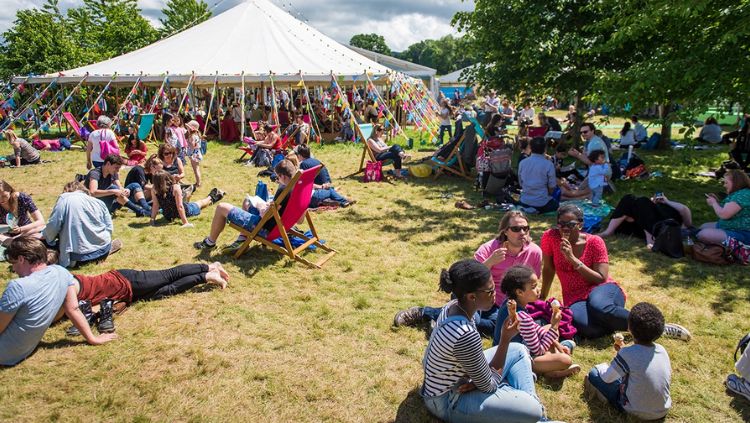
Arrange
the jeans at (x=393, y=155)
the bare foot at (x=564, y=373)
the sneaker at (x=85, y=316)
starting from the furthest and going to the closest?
the jeans at (x=393, y=155) → the sneaker at (x=85, y=316) → the bare foot at (x=564, y=373)

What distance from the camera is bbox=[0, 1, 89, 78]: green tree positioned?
24.9m

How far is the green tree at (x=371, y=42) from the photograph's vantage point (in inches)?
4877

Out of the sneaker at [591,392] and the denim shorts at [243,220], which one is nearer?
the sneaker at [591,392]

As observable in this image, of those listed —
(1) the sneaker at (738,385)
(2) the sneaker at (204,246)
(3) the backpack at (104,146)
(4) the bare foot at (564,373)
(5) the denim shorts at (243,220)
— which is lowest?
(2) the sneaker at (204,246)

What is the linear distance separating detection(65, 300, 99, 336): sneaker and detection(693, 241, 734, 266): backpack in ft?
20.9

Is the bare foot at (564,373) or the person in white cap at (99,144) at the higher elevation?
the person in white cap at (99,144)

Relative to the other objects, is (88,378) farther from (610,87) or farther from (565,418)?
(610,87)

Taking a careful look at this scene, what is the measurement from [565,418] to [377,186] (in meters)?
7.33

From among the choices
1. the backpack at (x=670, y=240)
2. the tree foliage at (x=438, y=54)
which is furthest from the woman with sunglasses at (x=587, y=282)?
the tree foliage at (x=438, y=54)

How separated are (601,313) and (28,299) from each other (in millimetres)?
4304

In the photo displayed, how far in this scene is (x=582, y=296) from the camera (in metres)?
4.13

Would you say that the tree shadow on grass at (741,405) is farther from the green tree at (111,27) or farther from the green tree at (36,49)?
the green tree at (111,27)

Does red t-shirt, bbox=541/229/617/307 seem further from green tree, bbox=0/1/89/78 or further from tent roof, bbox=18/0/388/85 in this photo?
green tree, bbox=0/1/89/78

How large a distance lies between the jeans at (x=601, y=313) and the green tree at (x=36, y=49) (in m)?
28.8
